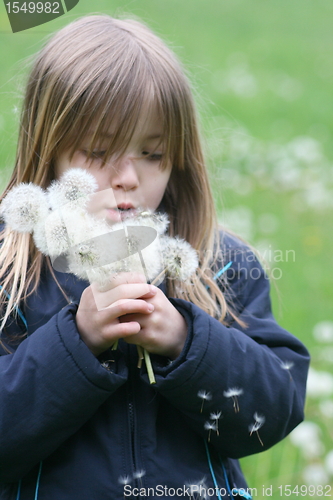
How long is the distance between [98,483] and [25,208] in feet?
2.35

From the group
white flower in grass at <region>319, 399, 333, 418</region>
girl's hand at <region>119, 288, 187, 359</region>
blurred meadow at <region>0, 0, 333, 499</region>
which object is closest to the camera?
girl's hand at <region>119, 288, 187, 359</region>

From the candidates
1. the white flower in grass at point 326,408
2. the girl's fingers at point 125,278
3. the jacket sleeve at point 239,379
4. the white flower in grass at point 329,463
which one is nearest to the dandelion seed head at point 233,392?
the jacket sleeve at point 239,379

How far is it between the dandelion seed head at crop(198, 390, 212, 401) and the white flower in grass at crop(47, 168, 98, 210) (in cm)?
57

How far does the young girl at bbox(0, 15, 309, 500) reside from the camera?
5.04 feet

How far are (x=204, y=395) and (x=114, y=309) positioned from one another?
0.35m

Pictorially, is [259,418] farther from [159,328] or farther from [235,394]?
[159,328]

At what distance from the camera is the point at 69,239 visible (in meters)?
1.45

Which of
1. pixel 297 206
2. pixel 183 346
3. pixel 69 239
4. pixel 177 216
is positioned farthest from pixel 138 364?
pixel 297 206

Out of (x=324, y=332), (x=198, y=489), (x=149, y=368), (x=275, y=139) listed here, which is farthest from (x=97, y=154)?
(x=275, y=139)

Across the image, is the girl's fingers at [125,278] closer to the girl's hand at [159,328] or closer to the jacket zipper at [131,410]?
the girl's hand at [159,328]

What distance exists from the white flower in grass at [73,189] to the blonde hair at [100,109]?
0.15m

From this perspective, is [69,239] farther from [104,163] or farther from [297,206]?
[297,206]

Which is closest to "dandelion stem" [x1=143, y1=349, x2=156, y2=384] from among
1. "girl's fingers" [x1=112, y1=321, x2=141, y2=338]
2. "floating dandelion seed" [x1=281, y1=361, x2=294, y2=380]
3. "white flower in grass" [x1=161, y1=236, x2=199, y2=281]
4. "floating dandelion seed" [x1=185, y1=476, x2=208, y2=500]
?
"girl's fingers" [x1=112, y1=321, x2=141, y2=338]

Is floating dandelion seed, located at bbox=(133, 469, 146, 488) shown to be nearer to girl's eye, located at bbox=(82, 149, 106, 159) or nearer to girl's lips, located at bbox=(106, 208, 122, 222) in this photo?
girl's lips, located at bbox=(106, 208, 122, 222)
